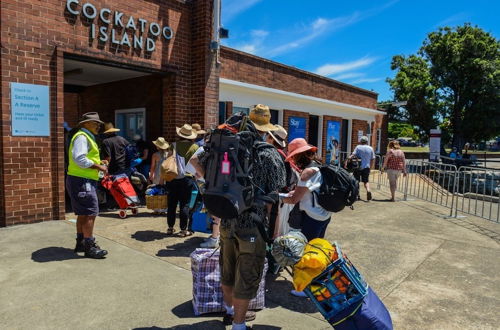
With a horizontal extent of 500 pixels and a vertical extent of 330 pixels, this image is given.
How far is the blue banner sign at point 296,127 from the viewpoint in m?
12.5

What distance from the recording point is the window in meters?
9.13

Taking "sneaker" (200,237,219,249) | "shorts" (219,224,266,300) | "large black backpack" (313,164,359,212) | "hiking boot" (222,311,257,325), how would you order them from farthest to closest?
"sneaker" (200,237,219,249), "large black backpack" (313,164,359,212), "hiking boot" (222,311,257,325), "shorts" (219,224,266,300)

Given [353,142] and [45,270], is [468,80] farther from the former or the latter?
[45,270]

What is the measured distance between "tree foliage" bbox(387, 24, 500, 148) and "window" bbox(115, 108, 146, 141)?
1778cm

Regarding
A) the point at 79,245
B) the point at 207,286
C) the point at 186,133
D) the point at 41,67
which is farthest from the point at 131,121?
the point at 207,286

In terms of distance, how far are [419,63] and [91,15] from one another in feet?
73.3

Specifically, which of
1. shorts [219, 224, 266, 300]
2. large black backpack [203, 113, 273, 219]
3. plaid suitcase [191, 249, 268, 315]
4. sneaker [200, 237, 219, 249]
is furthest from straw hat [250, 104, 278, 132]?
sneaker [200, 237, 219, 249]

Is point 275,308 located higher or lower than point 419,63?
lower

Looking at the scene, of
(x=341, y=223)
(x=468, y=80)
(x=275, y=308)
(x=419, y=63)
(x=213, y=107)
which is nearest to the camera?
(x=275, y=308)

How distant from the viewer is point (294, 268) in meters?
2.60

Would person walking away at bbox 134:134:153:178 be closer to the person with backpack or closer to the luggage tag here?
the person with backpack

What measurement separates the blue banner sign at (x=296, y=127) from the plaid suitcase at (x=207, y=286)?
9.39 meters

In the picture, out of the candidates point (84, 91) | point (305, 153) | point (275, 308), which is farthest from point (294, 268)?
point (84, 91)

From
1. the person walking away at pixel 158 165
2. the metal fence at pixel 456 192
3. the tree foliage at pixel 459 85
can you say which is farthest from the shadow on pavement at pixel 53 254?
the tree foliage at pixel 459 85
